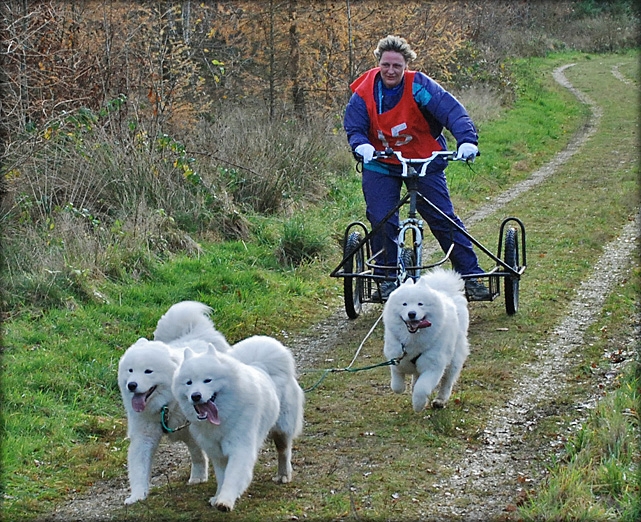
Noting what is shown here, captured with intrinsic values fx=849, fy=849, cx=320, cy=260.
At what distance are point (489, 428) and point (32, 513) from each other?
8.77 ft

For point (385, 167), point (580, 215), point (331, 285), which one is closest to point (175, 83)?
point (331, 285)

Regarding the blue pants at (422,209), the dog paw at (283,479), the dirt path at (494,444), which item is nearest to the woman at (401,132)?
the blue pants at (422,209)

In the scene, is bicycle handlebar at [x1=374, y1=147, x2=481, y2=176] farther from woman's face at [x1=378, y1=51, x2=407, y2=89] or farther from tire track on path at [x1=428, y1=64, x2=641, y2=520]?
tire track on path at [x1=428, y1=64, x2=641, y2=520]

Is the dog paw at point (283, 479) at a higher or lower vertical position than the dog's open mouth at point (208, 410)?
lower

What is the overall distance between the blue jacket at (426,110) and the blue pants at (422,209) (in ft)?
0.65

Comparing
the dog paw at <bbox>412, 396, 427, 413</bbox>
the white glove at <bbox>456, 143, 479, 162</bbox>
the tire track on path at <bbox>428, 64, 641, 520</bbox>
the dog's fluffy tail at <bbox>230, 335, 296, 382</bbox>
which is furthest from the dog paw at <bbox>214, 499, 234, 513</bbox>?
the white glove at <bbox>456, 143, 479, 162</bbox>

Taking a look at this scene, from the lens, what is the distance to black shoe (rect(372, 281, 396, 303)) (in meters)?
7.20

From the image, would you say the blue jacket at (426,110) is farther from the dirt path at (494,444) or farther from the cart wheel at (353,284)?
the dirt path at (494,444)

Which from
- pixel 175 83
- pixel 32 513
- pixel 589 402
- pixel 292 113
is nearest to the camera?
pixel 32 513

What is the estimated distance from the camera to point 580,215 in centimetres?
1227

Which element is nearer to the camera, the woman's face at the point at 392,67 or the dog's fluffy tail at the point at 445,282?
the dog's fluffy tail at the point at 445,282

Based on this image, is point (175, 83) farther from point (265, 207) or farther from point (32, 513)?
point (32, 513)

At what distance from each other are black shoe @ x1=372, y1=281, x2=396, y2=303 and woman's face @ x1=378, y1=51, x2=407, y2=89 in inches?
66.7

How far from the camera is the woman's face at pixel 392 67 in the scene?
7.01 meters
